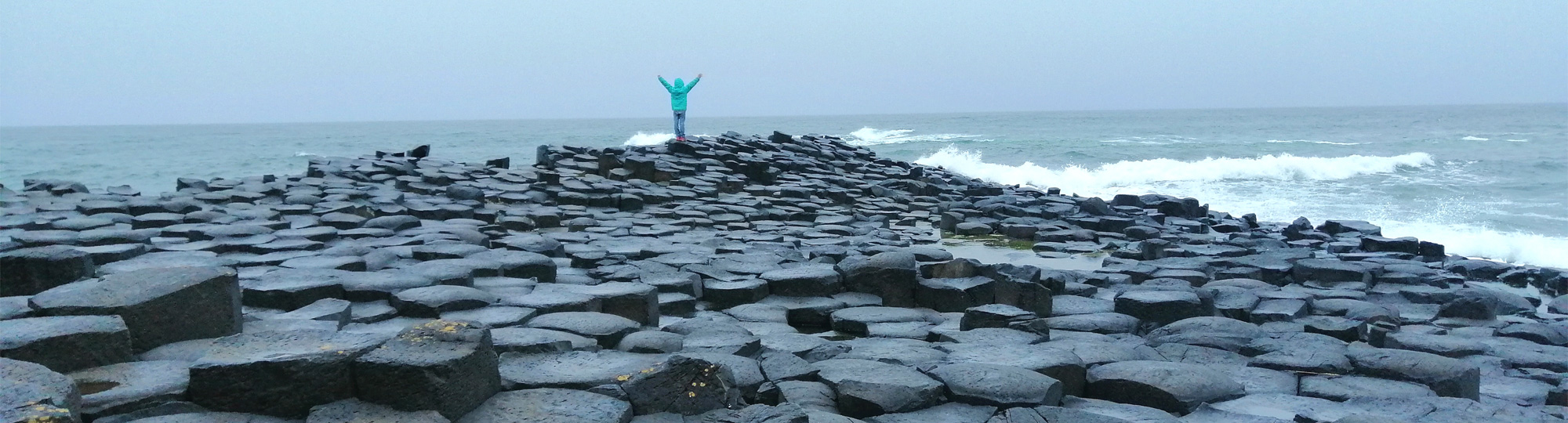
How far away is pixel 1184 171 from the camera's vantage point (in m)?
28.5

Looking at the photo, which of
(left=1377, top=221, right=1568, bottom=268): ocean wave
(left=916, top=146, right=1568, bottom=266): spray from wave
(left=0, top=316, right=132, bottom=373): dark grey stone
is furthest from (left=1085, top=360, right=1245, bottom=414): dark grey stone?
(left=916, top=146, right=1568, bottom=266): spray from wave

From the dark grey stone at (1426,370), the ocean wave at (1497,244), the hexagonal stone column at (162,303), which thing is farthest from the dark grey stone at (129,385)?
the ocean wave at (1497,244)

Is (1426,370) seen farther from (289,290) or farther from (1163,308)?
(289,290)

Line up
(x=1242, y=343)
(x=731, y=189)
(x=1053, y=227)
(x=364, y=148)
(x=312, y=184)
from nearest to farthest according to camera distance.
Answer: (x=1242, y=343), (x=1053, y=227), (x=312, y=184), (x=731, y=189), (x=364, y=148)

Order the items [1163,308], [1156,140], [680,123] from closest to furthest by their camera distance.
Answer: [1163,308], [680,123], [1156,140]

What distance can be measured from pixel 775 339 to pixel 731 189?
8981 mm

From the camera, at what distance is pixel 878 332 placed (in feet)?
16.9

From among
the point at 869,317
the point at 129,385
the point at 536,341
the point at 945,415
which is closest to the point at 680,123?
the point at 869,317

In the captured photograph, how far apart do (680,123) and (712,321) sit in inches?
524

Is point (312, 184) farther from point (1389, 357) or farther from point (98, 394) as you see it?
point (1389, 357)

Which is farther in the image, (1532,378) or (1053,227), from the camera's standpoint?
(1053,227)

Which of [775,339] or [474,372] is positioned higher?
[474,372]

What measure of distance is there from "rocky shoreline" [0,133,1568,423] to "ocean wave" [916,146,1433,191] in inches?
637

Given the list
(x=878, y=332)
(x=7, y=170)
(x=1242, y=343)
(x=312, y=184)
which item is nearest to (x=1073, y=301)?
(x=1242, y=343)
